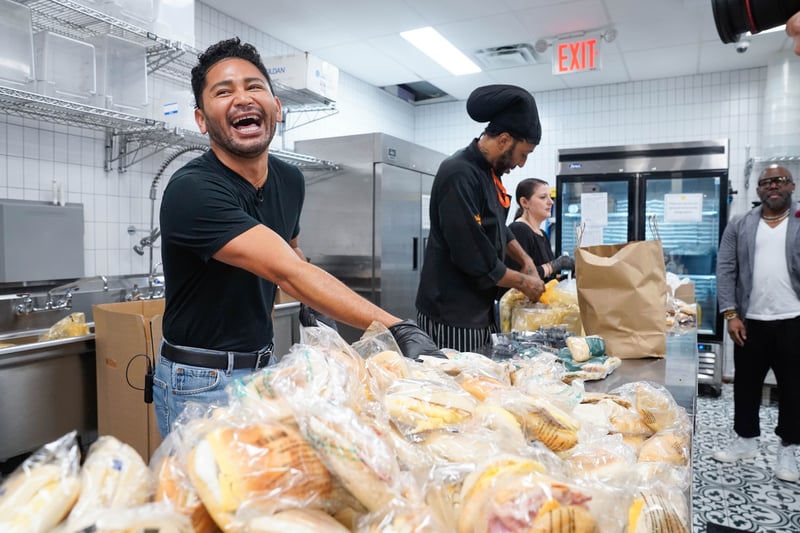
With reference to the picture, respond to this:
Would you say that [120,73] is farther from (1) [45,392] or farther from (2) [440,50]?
(2) [440,50]

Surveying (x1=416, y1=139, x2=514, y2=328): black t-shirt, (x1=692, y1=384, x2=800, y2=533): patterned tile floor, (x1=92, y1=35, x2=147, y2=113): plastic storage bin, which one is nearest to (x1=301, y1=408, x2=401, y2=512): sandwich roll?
(x1=416, y1=139, x2=514, y2=328): black t-shirt

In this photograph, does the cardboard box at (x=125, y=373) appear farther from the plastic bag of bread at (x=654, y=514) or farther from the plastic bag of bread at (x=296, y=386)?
the plastic bag of bread at (x=654, y=514)

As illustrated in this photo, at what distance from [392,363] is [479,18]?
4.02 metres

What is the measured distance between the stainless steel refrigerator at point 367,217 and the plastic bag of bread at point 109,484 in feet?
12.6

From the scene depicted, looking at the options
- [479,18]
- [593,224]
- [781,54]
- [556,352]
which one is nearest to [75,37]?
[479,18]

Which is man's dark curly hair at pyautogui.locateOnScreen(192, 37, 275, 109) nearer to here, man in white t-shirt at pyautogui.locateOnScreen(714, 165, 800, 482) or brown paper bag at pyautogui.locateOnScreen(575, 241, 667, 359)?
brown paper bag at pyautogui.locateOnScreen(575, 241, 667, 359)

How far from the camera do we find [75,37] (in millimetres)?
3055

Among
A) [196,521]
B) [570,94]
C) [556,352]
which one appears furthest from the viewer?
[570,94]

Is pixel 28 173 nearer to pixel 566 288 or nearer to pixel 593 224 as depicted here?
pixel 566 288

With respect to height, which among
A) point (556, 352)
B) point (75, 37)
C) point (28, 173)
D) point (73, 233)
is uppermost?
point (75, 37)

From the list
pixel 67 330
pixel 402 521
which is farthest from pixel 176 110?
pixel 402 521

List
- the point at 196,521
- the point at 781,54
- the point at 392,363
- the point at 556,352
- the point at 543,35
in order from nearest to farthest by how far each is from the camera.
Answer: the point at 196,521, the point at 392,363, the point at 556,352, the point at 543,35, the point at 781,54

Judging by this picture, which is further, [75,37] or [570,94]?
[570,94]

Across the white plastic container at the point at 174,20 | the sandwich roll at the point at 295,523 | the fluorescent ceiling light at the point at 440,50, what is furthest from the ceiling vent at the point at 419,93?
the sandwich roll at the point at 295,523
